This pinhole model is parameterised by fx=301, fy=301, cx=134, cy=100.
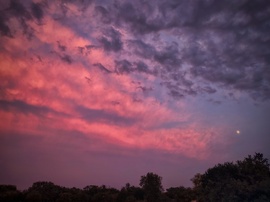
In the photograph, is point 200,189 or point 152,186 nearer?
point 200,189

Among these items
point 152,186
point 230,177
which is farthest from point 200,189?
point 152,186

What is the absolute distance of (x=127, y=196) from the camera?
9912 centimetres

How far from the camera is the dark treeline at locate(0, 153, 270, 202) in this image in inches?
1726

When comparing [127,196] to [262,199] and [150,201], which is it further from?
[262,199]

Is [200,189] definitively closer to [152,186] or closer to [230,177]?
[230,177]

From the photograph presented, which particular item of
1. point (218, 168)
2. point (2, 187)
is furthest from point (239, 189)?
point (2, 187)

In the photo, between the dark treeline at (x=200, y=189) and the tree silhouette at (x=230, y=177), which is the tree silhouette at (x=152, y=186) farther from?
the tree silhouette at (x=230, y=177)

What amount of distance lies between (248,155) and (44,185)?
82.3m

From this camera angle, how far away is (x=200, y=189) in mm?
67188

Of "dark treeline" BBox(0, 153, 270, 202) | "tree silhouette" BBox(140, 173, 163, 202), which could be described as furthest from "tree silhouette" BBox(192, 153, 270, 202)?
"tree silhouette" BBox(140, 173, 163, 202)

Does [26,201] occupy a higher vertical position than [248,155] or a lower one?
lower

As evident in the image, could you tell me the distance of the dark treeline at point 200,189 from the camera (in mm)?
43844

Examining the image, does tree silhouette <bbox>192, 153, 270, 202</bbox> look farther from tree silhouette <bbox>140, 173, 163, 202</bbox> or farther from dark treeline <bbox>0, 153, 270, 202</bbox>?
tree silhouette <bbox>140, 173, 163, 202</bbox>

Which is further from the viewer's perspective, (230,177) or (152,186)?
(152,186)
